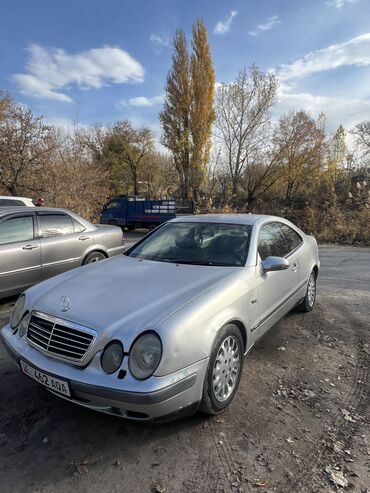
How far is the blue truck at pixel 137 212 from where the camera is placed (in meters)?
19.4

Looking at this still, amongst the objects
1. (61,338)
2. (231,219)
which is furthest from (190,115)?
(61,338)

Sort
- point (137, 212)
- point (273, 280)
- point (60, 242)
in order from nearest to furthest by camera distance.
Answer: point (273, 280) → point (60, 242) → point (137, 212)

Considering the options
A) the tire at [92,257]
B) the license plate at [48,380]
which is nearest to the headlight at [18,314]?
the license plate at [48,380]

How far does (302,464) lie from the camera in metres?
2.26

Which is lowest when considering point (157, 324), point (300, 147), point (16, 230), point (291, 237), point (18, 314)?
point (18, 314)

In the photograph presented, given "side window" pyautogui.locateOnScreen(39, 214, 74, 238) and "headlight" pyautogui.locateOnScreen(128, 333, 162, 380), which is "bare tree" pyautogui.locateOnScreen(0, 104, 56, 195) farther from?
"headlight" pyautogui.locateOnScreen(128, 333, 162, 380)

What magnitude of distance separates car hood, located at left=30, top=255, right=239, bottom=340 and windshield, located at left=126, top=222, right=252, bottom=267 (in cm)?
19

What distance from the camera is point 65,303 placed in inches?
106

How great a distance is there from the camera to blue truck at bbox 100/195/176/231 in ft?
63.5

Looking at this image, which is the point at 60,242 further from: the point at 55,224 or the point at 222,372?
the point at 222,372

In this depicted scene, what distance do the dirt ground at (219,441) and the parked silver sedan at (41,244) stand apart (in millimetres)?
1795

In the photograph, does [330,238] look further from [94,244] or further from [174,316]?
[174,316]

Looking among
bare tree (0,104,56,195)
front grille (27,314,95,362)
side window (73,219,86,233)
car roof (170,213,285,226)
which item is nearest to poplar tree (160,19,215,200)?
bare tree (0,104,56,195)

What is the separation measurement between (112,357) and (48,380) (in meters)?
0.53
